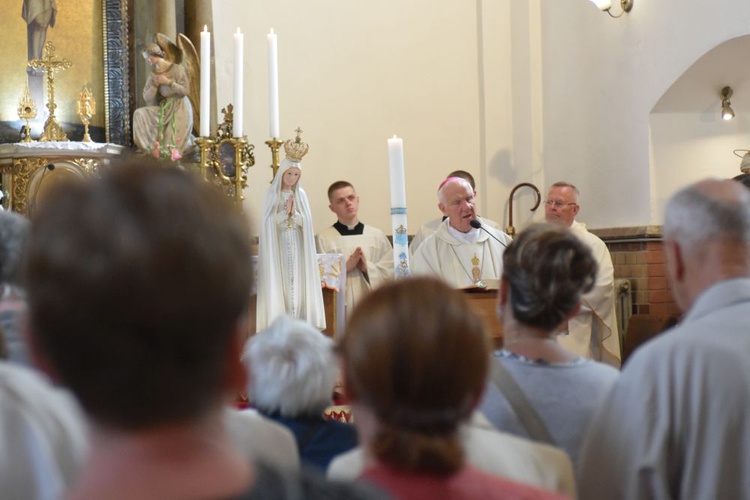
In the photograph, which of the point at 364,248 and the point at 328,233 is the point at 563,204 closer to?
the point at 364,248

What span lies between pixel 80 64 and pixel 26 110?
30.7 inches

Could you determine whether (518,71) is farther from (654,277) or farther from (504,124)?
(654,277)

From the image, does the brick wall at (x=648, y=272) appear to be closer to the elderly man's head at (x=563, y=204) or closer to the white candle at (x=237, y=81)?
the elderly man's head at (x=563, y=204)

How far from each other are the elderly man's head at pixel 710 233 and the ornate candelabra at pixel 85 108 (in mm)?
6779

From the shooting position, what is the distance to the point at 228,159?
7.80 metres

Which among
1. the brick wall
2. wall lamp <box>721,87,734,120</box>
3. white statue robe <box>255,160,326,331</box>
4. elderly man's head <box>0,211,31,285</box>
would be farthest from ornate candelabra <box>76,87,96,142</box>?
elderly man's head <box>0,211,31,285</box>

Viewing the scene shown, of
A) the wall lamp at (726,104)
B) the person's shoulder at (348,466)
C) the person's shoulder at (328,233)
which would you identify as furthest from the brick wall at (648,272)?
the person's shoulder at (348,466)

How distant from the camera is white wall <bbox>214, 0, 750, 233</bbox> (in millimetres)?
9070

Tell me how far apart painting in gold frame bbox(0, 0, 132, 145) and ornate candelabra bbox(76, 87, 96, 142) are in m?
0.11

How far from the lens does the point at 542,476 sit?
1756 mm

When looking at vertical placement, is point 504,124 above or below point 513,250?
above

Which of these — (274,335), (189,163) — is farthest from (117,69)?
(274,335)

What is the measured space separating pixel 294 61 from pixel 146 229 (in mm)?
9001

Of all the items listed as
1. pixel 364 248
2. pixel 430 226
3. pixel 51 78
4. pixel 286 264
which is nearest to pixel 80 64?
pixel 51 78
